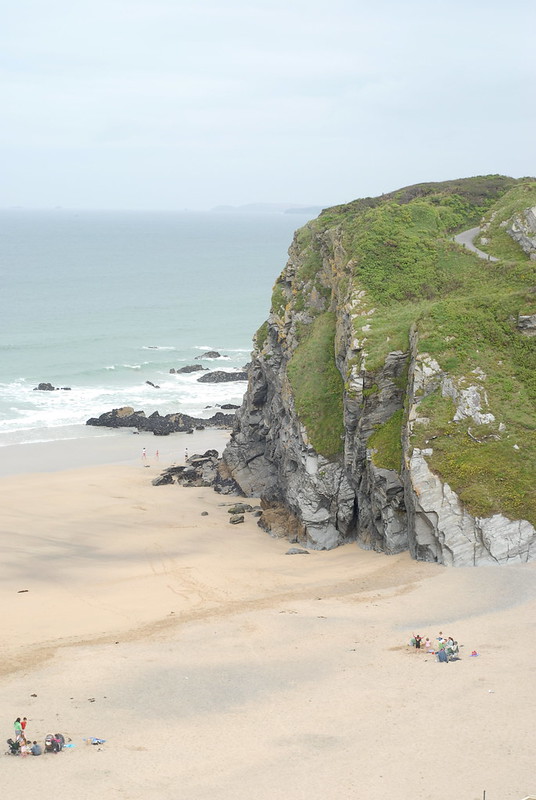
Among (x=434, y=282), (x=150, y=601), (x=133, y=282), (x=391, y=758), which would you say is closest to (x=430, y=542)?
(x=150, y=601)

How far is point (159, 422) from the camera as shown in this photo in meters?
69.8

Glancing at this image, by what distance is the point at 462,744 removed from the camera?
2273 cm

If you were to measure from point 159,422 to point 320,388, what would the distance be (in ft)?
90.4

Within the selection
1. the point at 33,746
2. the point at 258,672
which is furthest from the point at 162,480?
the point at 33,746

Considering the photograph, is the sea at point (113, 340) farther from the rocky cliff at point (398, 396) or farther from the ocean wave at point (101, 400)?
the rocky cliff at point (398, 396)

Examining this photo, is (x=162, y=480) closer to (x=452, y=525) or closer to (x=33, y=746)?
(x=452, y=525)

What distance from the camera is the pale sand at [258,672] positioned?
22.1 m

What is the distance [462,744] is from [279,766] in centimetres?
452

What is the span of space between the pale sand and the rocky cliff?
1.66 m

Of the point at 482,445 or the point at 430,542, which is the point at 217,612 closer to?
the point at 430,542

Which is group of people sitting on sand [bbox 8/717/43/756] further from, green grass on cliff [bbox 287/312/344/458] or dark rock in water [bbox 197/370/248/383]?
dark rock in water [bbox 197/370/248/383]

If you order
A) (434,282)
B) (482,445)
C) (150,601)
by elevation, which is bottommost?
(150,601)

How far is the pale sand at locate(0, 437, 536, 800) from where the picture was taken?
2208cm

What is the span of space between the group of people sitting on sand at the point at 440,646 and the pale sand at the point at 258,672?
35 cm
